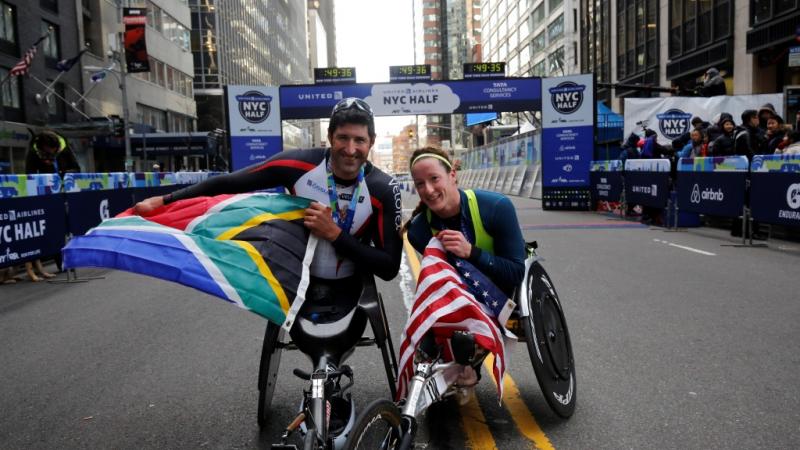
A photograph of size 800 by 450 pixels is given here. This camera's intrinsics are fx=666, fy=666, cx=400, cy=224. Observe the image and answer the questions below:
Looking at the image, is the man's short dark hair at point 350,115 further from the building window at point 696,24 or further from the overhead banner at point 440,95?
the building window at point 696,24

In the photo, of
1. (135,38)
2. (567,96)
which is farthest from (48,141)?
(135,38)

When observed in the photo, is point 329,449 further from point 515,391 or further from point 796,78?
point 796,78

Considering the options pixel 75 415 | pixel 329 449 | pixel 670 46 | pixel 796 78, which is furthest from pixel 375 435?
pixel 670 46

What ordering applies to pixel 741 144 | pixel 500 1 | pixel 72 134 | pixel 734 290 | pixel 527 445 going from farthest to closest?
pixel 500 1 < pixel 72 134 < pixel 741 144 < pixel 734 290 < pixel 527 445

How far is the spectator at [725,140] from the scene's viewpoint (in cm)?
1444

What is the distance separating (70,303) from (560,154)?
59.6 feet

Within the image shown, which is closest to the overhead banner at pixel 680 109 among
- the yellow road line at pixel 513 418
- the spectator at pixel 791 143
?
the spectator at pixel 791 143

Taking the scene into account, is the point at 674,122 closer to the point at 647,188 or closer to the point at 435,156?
the point at 647,188

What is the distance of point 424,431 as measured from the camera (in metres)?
3.78

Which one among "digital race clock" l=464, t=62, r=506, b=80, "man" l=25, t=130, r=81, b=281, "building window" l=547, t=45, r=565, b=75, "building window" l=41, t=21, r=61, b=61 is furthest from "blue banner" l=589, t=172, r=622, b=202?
"building window" l=547, t=45, r=565, b=75

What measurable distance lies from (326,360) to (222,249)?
654 millimetres

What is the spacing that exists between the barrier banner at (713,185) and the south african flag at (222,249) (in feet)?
38.4

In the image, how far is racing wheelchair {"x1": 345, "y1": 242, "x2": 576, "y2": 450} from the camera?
8.30 feet

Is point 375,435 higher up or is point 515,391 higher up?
point 375,435
